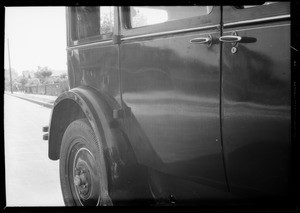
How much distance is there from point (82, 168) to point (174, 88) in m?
1.03

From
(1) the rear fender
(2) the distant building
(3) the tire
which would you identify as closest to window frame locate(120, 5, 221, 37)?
(1) the rear fender

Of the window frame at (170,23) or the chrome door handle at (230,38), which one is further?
the window frame at (170,23)

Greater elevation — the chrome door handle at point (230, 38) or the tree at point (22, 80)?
the chrome door handle at point (230, 38)

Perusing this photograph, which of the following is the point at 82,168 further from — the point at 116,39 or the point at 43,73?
the point at 116,39

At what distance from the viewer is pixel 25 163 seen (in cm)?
201

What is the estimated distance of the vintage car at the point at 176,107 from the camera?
137 centimetres

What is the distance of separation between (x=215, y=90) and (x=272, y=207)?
669 mm

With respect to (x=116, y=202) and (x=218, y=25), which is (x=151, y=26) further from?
(x=116, y=202)

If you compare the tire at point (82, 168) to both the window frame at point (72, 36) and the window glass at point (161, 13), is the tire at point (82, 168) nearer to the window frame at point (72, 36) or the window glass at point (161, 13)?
the window frame at point (72, 36)

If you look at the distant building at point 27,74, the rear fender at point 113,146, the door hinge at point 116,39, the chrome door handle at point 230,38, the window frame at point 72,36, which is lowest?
the rear fender at point 113,146

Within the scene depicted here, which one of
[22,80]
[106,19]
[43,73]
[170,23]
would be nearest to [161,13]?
[170,23]

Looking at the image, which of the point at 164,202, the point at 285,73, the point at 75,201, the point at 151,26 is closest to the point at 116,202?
the point at 164,202

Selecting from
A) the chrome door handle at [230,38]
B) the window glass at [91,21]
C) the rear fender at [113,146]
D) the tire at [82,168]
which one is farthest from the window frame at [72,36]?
the chrome door handle at [230,38]

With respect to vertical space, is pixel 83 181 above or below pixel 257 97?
below
